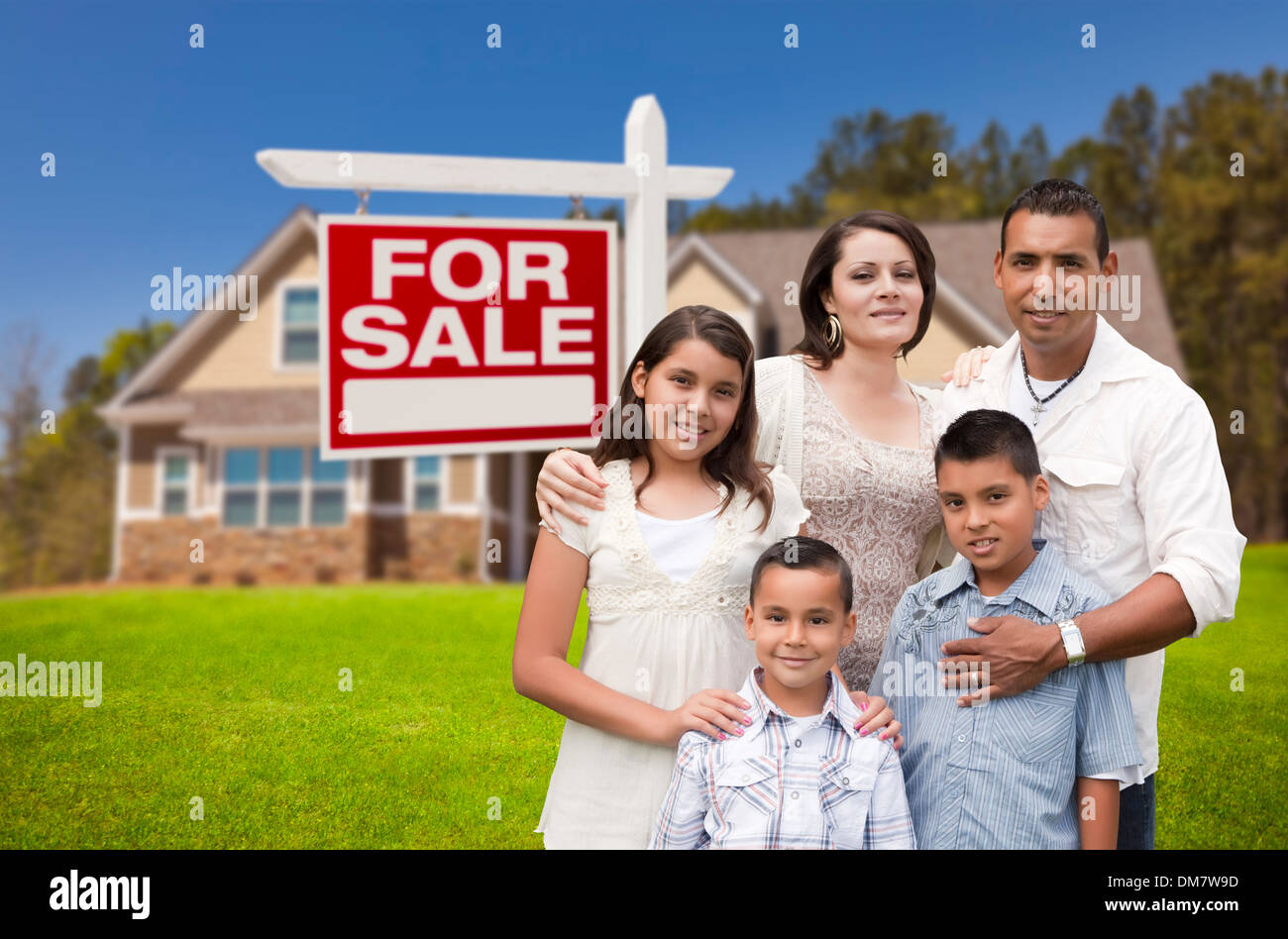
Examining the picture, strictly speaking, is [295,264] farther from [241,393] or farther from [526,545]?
[526,545]

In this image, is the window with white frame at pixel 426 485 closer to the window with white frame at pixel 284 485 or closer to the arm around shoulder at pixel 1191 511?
the window with white frame at pixel 284 485

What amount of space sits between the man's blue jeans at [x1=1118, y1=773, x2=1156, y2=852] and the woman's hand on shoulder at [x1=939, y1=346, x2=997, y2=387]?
1161mm

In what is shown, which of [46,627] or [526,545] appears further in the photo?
[526,545]

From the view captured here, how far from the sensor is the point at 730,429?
9.41 ft

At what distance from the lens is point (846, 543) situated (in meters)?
3.06

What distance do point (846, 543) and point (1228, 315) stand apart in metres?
21.3

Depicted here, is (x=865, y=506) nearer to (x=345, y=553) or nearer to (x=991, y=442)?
(x=991, y=442)

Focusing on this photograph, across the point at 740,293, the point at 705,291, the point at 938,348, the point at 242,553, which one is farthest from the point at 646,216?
the point at 242,553

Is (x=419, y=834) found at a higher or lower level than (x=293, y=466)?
lower

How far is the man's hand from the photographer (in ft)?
8.50

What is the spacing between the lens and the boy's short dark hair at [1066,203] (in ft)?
9.46

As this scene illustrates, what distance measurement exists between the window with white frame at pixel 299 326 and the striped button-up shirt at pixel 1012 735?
14.4m

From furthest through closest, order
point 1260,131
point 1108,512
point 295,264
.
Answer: point 1260,131 < point 295,264 < point 1108,512
